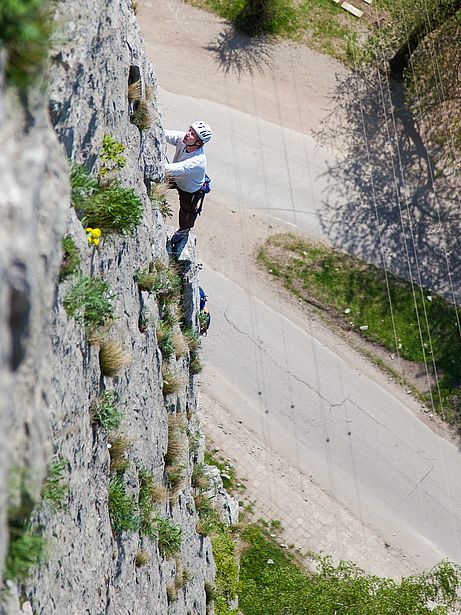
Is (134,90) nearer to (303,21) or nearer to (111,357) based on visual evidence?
(111,357)

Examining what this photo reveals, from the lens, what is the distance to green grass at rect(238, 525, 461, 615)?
13.6 m

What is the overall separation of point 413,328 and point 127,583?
11714 mm

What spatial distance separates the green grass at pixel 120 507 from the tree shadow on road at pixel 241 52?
13.9m

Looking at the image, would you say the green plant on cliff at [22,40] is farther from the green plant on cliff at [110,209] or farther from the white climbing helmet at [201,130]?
the white climbing helmet at [201,130]

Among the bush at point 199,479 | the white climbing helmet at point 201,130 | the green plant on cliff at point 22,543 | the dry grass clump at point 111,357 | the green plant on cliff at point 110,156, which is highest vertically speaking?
the white climbing helmet at point 201,130

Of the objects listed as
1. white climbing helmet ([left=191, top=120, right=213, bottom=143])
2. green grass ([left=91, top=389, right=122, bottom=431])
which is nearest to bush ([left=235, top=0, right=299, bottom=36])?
white climbing helmet ([left=191, top=120, right=213, bottom=143])

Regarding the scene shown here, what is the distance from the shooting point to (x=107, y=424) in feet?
25.2

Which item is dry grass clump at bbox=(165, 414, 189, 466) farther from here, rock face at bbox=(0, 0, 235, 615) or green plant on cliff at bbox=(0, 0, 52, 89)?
green plant on cliff at bbox=(0, 0, 52, 89)

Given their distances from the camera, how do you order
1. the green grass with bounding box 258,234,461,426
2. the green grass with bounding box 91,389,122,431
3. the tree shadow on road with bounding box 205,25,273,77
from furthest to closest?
the tree shadow on road with bounding box 205,25,273,77 → the green grass with bounding box 258,234,461,426 → the green grass with bounding box 91,389,122,431

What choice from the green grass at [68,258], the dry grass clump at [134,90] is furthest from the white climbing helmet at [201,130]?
the green grass at [68,258]

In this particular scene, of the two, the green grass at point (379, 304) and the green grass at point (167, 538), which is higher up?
the green grass at point (379, 304)

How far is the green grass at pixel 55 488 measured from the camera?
6227mm

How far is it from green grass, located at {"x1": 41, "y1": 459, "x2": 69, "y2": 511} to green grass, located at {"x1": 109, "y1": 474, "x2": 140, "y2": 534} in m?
1.62

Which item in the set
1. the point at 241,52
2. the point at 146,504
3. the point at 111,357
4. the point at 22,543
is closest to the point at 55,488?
the point at 22,543
